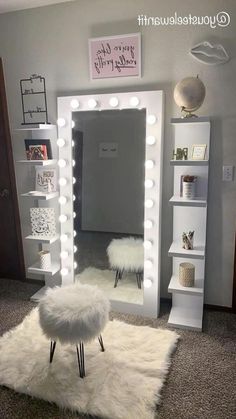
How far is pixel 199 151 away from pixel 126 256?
3.00ft

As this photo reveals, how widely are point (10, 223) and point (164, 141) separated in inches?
60.2

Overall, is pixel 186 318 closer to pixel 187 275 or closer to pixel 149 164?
pixel 187 275

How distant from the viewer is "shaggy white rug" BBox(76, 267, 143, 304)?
227 cm

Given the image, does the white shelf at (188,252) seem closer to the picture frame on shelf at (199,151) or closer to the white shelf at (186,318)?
the white shelf at (186,318)

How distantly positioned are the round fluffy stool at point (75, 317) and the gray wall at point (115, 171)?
0.68 metres

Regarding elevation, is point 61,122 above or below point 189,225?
above

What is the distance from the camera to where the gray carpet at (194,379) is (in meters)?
1.42

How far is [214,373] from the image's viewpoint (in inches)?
65.2

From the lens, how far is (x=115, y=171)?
2170mm

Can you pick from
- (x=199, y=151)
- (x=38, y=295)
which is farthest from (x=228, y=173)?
(x=38, y=295)

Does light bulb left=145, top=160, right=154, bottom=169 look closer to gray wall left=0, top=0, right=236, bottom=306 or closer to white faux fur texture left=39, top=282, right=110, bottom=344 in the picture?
gray wall left=0, top=0, right=236, bottom=306

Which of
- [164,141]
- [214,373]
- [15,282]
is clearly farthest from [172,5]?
[15,282]

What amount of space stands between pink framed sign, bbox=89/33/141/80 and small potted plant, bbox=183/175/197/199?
802 mm

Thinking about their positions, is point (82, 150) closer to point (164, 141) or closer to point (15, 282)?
point (164, 141)
